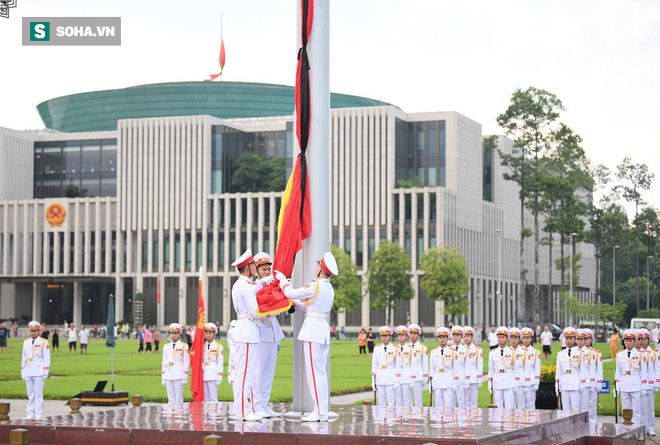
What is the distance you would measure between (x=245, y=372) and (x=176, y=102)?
117 m

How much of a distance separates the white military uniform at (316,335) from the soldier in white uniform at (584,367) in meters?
6.45

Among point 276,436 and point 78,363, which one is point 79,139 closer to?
point 78,363

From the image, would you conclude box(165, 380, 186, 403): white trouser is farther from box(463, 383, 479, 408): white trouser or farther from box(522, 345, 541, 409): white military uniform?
box(522, 345, 541, 409): white military uniform

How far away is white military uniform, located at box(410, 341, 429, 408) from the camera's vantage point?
2136 centimetres

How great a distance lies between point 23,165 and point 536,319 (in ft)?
180

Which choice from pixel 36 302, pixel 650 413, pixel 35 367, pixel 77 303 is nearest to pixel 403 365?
pixel 650 413

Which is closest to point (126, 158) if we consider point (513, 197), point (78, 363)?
point (513, 197)

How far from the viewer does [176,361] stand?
21.7m

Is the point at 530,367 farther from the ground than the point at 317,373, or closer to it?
closer to it

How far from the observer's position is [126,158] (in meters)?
98.5

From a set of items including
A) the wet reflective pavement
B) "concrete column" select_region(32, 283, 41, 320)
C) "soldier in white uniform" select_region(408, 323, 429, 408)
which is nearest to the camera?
the wet reflective pavement

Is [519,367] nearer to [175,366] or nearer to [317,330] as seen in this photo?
[317,330]

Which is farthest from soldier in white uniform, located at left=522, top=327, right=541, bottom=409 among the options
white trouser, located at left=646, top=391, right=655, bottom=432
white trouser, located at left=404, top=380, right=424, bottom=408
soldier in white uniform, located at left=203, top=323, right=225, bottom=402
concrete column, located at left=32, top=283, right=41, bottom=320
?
concrete column, located at left=32, top=283, right=41, bottom=320

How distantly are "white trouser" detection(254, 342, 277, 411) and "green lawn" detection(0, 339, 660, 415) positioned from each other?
1058cm
